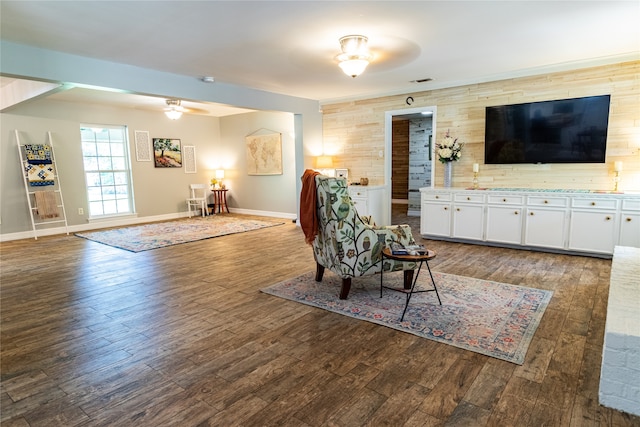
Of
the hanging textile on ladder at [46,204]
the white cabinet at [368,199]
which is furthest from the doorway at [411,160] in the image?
the hanging textile on ladder at [46,204]

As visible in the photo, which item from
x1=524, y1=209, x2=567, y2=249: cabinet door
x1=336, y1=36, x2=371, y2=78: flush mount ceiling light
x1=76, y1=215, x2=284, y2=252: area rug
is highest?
x1=336, y1=36, x2=371, y2=78: flush mount ceiling light

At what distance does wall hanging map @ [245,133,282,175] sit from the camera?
836 centimetres

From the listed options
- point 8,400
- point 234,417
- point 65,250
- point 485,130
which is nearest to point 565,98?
point 485,130

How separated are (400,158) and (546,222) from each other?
4.93 metres

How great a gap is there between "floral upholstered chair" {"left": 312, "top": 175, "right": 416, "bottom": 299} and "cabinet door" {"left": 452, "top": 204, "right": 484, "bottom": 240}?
7.63ft

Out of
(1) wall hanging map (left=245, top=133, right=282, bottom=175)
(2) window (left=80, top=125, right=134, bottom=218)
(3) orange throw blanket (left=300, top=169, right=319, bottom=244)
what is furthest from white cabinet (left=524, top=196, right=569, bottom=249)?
(2) window (left=80, top=125, right=134, bottom=218)

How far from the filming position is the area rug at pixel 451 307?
2516mm

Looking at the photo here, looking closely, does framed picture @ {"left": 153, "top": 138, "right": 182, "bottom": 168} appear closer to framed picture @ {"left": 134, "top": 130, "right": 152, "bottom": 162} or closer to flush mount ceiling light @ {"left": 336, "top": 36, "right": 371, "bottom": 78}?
framed picture @ {"left": 134, "top": 130, "right": 152, "bottom": 162}

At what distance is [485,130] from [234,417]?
5.14 meters

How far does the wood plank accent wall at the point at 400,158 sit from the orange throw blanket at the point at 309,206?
6.24 m

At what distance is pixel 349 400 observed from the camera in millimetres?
1912

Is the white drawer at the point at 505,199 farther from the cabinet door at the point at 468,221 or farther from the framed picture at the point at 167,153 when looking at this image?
the framed picture at the point at 167,153

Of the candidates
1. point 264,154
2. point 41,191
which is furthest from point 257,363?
point 264,154

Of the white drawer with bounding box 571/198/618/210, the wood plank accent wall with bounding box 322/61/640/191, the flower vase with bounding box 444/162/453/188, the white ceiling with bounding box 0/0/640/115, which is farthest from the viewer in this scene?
the flower vase with bounding box 444/162/453/188
